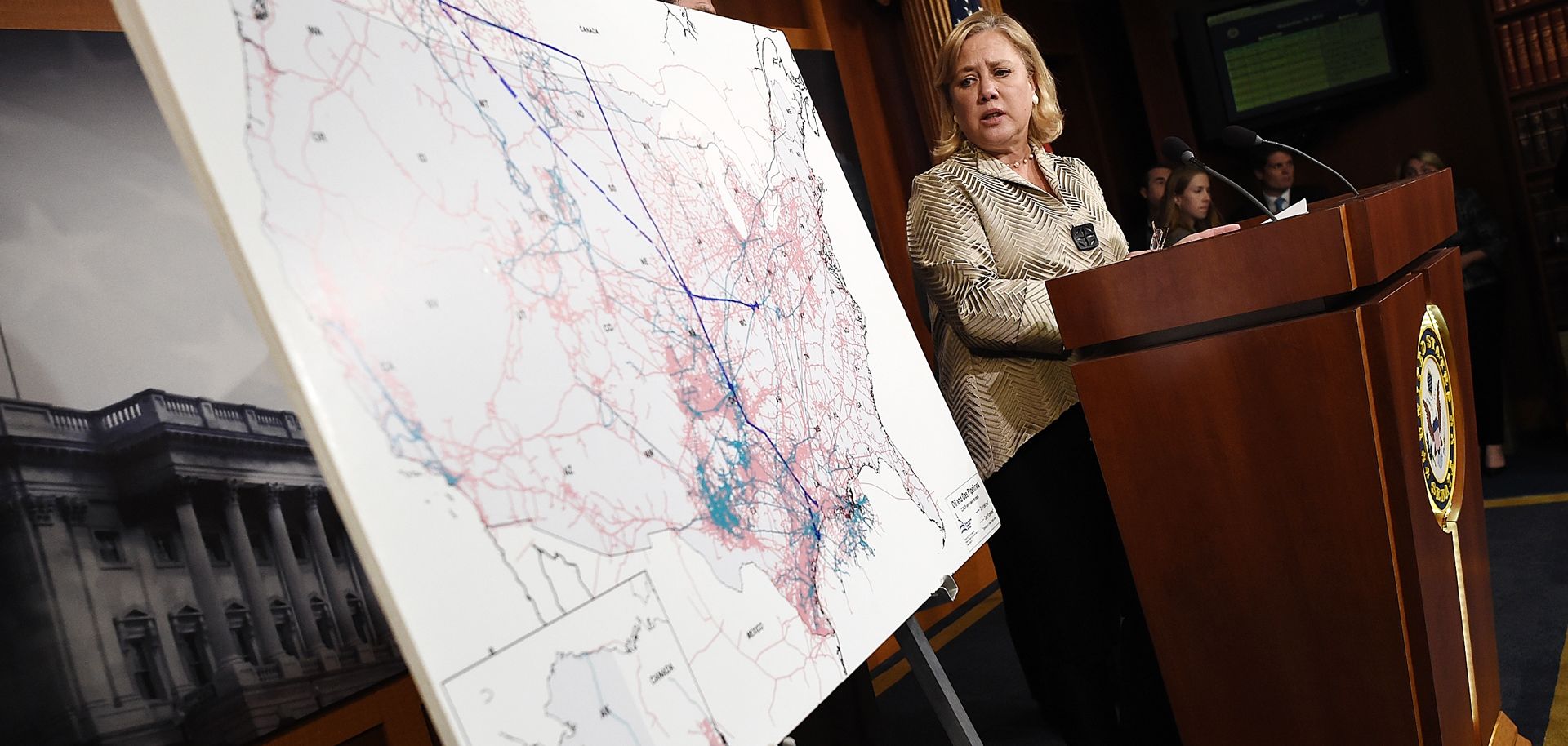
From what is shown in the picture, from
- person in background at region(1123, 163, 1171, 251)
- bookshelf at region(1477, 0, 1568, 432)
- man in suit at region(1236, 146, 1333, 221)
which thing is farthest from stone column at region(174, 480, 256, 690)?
bookshelf at region(1477, 0, 1568, 432)

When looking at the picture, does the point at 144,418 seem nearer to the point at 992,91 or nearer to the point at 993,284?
the point at 993,284

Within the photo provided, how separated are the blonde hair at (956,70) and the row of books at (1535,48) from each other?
3597 millimetres

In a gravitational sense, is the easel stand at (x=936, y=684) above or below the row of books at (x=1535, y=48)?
below

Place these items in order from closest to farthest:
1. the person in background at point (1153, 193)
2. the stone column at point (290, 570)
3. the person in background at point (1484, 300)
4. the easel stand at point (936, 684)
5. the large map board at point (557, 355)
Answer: the large map board at point (557, 355)
the easel stand at point (936, 684)
the stone column at point (290, 570)
the person in background at point (1484, 300)
the person in background at point (1153, 193)

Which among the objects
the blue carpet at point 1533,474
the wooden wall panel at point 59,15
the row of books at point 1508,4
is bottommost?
the blue carpet at point 1533,474

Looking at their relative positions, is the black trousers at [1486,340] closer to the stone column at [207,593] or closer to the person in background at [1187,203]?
the person in background at [1187,203]

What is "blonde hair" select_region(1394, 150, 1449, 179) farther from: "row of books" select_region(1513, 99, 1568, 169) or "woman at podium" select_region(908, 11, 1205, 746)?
"woman at podium" select_region(908, 11, 1205, 746)

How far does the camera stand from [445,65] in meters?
0.93

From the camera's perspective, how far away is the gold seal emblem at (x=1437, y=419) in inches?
57.8

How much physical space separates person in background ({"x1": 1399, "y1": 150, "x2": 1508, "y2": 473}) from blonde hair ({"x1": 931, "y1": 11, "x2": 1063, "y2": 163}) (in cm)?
307

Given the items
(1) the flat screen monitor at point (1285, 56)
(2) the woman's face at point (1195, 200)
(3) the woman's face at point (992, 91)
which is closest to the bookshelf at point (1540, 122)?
(1) the flat screen monitor at point (1285, 56)

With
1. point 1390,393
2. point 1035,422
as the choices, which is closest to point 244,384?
point 1035,422

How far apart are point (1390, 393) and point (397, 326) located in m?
1.20

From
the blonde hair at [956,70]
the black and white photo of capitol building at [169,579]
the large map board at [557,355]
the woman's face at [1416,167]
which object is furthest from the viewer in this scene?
Answer: the woman's face at [1416,167]
